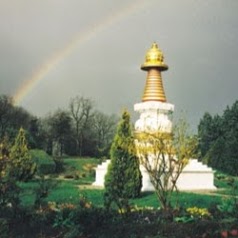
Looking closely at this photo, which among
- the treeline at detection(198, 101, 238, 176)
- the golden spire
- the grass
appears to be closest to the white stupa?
the golden spire

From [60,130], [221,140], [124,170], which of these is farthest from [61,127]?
[124,170]

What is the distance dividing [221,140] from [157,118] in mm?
19547

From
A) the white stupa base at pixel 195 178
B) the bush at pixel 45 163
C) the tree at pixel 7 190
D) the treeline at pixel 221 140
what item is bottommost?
the tree at pixel 7 190

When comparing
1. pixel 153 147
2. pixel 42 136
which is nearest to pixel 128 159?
pixel 153 147

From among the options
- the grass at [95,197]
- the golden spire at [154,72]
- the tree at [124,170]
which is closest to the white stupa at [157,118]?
the golden spire at [154,72]

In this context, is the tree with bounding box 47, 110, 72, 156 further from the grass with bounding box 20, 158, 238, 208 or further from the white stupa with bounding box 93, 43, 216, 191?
the grass with bounding box 20, 158, 238, 208

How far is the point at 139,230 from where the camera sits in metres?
A: 10.7

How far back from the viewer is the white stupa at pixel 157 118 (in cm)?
2923

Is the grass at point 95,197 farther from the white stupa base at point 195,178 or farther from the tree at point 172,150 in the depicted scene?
the white stupa base at point 195,178

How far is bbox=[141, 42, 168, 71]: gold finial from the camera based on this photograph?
34.8 metres

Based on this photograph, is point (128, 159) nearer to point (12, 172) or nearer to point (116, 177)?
point (116, 177)

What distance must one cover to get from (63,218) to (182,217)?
2465 millimetres

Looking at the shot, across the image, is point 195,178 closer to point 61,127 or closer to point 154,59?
point 154,59

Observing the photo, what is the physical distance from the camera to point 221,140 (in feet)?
166
